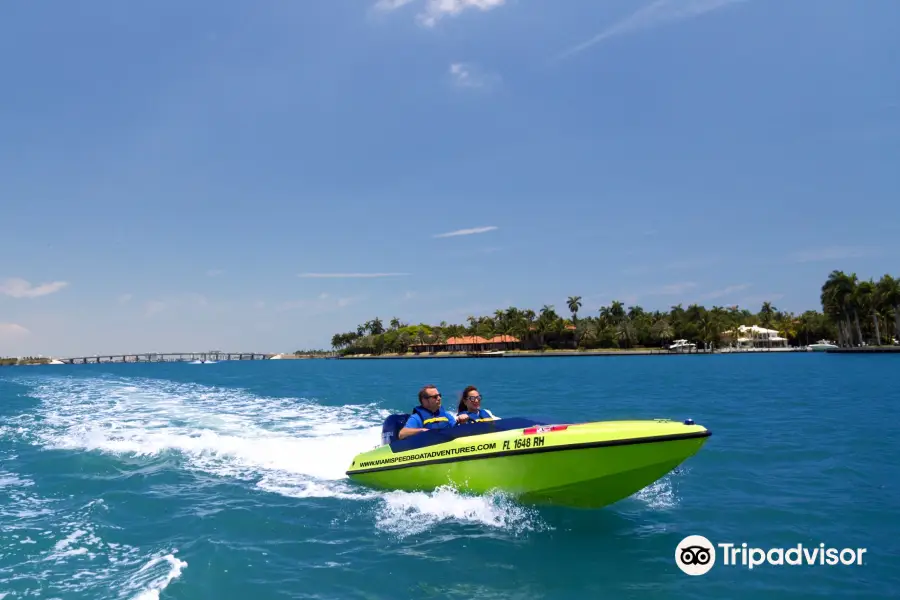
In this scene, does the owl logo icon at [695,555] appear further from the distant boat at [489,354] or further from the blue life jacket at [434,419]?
the distant boat at [489,354]

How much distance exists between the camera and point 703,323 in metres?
117

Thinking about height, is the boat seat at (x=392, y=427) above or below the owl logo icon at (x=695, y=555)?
above

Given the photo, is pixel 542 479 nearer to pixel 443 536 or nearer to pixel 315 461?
pixel 443 536

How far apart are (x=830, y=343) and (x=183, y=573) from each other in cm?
13670

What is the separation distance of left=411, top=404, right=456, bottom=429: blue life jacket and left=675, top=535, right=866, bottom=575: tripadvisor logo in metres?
4.13

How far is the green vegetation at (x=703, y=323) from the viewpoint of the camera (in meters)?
90.7

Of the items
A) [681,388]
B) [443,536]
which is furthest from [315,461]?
[681,388]

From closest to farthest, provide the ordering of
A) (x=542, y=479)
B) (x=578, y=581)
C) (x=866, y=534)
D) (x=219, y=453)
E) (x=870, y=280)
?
(x=578, y=581)
(x=866, y=534)
(x=542, y=479)
(x=219, y=453)
(x=870, y=280)

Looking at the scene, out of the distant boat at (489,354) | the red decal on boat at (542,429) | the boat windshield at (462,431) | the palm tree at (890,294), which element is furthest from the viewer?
the distant boat at (489,354)

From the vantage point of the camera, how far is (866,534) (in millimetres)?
7402

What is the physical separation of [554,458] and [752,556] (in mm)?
2583

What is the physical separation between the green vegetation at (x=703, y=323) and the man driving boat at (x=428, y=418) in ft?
316

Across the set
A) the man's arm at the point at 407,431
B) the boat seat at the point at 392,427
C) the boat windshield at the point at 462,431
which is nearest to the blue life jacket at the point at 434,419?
the man's arm at the point at 407,431

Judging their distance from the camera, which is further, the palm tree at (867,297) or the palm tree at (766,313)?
the palm tree at (766,313)
